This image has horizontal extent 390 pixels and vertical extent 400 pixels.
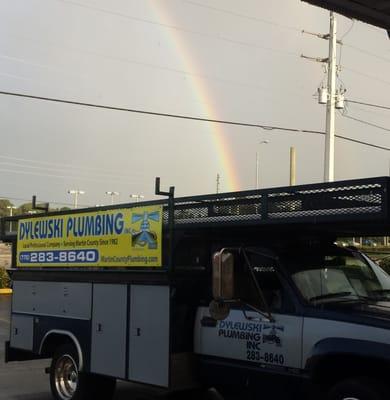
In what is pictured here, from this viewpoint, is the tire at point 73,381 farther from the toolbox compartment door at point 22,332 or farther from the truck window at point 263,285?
the truck window at point 263,285

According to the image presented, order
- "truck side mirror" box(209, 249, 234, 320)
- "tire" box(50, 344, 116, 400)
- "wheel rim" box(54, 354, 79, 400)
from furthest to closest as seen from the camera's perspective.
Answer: "wheel rim" box(54, 354, 79, 400)
"tire" box(50, 344, 116, 400)
"truck side mirror" box(209, 249, 234, 320)

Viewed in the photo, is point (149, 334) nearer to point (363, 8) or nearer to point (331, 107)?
point (363, 8)

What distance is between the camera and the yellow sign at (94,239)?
21.8ft

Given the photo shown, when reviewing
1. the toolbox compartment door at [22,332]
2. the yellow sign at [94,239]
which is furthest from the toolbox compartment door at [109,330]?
the toolbox compartment door at [22,332]

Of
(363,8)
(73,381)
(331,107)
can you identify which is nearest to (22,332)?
(73,381)

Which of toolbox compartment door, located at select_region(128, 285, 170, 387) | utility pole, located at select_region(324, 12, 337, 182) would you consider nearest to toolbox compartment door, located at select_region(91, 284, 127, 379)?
toolbox compartment door, located at select_region(128, 285, 170, 387)

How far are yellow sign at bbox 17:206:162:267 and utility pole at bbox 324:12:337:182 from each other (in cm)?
1909

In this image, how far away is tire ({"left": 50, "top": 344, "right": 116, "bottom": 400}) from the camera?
7256 millimetres

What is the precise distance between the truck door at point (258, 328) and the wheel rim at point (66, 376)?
2075 millimetres

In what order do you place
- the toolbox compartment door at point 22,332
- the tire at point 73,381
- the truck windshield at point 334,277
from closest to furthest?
the truck windshield at point 334,277
the tire at point 73,381
the toolbox compartment door at point 22,332

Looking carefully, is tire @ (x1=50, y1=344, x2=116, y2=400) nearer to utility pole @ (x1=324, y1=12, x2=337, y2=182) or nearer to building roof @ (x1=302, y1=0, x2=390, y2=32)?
building roof @ (x1=302, y1=0, x2=390, y2=32)

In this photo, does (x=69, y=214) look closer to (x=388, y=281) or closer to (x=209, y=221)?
(x=209, y=221)

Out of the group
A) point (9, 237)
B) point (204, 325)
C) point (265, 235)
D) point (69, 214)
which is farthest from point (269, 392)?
point (9, 237)

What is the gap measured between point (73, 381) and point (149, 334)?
1744mm
